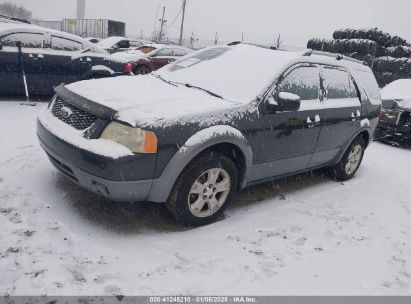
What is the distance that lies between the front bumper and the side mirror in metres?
1.48

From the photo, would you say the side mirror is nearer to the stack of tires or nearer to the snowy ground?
the snowy ground

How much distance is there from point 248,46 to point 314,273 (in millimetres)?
2853

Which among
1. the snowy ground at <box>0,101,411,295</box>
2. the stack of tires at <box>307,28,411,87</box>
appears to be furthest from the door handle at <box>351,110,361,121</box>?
the stack of tires at <box>307,28,411,87</box>

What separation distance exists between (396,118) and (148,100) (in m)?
6.62

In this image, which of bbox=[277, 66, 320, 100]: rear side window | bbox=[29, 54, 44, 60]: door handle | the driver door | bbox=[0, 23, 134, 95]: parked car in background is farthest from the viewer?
bbox=[29, 54, 44, 60]: door handle

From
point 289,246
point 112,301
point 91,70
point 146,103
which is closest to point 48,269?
point 112,301

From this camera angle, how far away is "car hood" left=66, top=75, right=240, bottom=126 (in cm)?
324

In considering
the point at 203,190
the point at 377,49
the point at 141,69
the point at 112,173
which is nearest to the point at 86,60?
the point at 141,69

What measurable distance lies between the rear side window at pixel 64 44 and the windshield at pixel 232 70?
4.03m

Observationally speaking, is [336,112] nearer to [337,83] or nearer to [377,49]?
[337,83]

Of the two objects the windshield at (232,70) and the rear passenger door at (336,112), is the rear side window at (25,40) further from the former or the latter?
the rear passenger door at (336,112)

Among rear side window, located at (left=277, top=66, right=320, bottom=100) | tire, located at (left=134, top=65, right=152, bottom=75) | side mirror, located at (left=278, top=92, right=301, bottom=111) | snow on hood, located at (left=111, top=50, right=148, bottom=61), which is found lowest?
tire, located at (left=134, top=65, right=152, bottom=75)

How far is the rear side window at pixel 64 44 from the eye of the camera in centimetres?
790

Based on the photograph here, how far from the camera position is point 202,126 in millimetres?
3412
